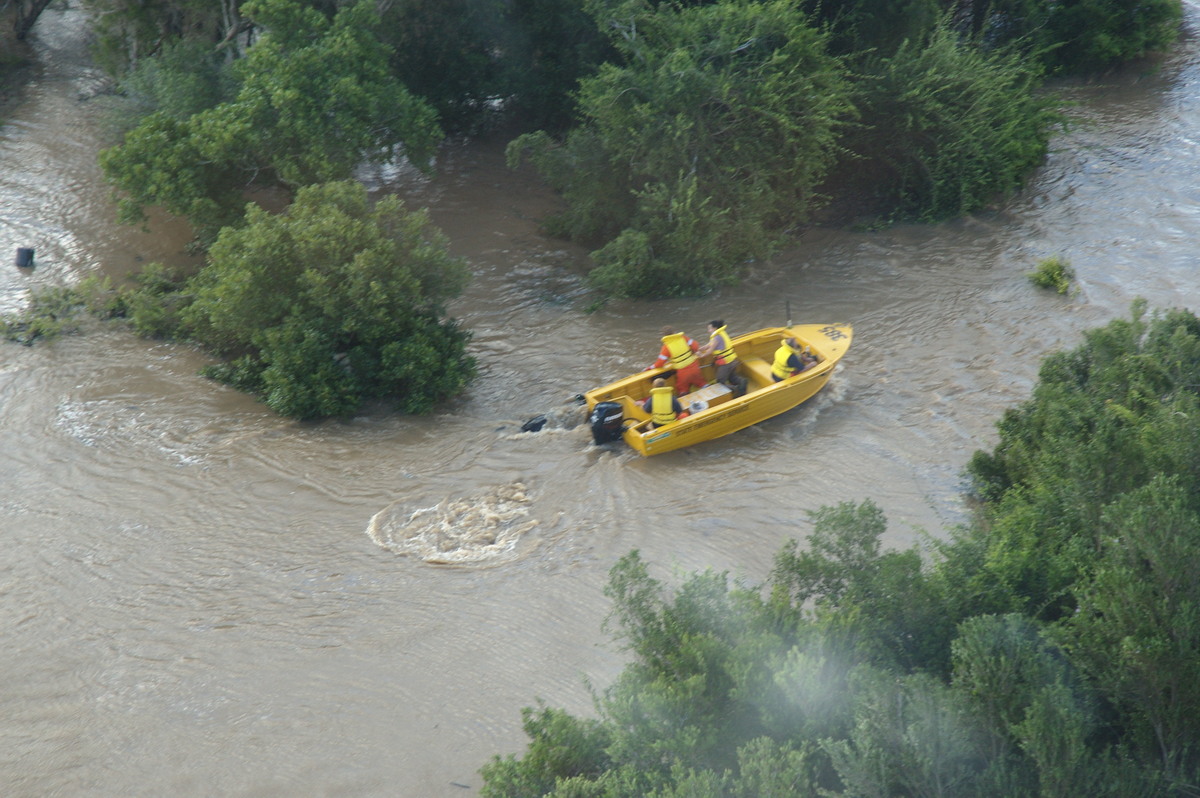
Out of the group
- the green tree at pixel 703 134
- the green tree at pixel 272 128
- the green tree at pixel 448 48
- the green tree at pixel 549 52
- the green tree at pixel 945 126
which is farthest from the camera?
the green tree at pixel 549 52

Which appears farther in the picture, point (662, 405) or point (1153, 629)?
point (662, 405)

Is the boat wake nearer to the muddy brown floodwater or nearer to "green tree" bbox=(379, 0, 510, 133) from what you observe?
the muddy brown floodwater

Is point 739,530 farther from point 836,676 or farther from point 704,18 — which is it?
point 704,18

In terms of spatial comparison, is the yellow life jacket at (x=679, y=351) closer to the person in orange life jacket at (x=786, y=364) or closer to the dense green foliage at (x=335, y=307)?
the person in orange life jacket at (x=786, y=364)

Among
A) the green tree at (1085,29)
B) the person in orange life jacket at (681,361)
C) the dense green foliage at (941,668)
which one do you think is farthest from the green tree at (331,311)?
the green tree at (1085,29)

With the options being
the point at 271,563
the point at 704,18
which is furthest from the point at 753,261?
the point at 271,563

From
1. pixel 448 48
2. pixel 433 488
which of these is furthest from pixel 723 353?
pixel 448 48

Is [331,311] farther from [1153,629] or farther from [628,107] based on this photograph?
[1153,629]
